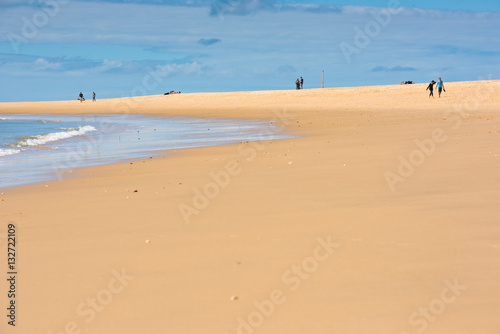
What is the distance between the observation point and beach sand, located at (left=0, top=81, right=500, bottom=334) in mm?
3775

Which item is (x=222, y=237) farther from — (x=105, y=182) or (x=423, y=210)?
(x=105, y=182)

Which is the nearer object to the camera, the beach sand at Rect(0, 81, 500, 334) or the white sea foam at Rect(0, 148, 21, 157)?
the beach sand at Rect(0, 81, 500, 334)

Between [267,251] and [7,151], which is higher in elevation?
[7,151]

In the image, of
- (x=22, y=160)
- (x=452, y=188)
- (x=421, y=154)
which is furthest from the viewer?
(x=22, y=160)

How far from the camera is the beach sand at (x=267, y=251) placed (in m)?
3.78

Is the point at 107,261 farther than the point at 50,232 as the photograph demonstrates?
No

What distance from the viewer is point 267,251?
16.7 ft

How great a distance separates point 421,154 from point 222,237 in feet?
20.0

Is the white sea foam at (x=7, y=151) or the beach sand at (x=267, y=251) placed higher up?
the white sea foam at (x=7, y=151)

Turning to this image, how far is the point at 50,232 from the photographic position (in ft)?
20.1

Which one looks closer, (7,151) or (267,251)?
(267,251)

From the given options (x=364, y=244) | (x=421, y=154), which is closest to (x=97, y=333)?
(x=364, y=244)

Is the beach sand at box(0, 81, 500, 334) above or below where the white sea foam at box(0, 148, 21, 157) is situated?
below

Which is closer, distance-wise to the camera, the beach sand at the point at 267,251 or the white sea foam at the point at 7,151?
the beach sand at the point at 267,251
